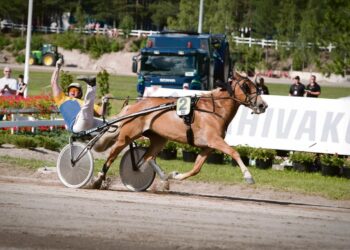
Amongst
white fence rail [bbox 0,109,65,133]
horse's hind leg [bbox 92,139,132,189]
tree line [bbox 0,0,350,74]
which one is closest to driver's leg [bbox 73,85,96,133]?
horse's hind leg [bbox 92,139,132,189]

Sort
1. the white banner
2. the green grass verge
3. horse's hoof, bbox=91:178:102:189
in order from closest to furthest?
horse's hoof, bbox=91:178:102:189
the green grass verge
the white banner

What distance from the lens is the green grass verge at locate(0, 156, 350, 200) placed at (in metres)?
16.6

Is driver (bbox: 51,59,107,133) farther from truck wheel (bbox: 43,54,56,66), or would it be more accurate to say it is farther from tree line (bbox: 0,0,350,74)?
truck wheel (bbox: 43,54,56,66)

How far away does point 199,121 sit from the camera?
A: 45.2 feet

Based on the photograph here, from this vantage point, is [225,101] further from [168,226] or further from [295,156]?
[295,156]

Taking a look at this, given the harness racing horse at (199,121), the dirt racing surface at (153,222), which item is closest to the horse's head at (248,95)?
the harness racing horse at (199,121)

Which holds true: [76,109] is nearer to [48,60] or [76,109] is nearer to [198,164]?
[198,164]

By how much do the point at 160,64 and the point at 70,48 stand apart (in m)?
46.3

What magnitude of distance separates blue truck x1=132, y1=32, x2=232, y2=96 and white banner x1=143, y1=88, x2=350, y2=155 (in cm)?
1088

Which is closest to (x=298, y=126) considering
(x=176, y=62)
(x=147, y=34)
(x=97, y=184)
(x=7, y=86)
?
(x=97, y=184)

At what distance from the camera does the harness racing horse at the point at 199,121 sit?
13.8 meters

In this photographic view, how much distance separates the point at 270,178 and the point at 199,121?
4.34 m

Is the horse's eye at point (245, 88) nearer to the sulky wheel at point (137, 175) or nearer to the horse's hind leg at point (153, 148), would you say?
the horse's hind leg at point (153, 148)

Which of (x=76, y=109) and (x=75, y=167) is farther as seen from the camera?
(x=76, y=109)
